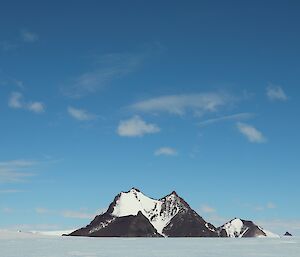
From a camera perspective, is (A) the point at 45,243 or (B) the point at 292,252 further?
(A) the point at 45,243

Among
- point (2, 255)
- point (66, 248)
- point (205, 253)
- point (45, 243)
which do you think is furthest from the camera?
point (45, 243)

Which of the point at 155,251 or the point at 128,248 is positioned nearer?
the point at 155,251

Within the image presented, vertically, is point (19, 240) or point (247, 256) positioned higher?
point (19, 240)

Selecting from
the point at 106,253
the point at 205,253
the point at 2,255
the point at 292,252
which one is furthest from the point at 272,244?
the point at 2,255

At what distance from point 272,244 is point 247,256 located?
8.80 meters

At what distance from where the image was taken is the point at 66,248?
33.8m

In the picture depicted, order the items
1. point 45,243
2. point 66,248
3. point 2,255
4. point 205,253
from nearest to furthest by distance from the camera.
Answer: point 2,255 < point 205,253 < point 66,248 < point 45,243

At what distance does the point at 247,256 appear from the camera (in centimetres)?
3017

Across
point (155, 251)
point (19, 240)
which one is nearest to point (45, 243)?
point (19, 240)

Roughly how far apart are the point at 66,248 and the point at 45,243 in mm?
4541

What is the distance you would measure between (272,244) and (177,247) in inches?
306

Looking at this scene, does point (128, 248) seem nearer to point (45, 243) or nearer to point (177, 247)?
point (177, 247)

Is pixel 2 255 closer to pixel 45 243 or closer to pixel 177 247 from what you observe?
pixel 45 243

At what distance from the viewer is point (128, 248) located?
1366 inches
